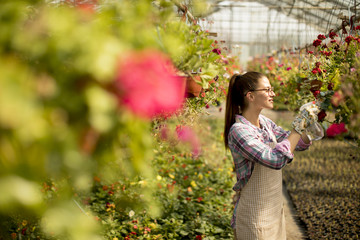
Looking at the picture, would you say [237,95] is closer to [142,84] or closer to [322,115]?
[322,115]

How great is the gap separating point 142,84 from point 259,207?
1346 mm

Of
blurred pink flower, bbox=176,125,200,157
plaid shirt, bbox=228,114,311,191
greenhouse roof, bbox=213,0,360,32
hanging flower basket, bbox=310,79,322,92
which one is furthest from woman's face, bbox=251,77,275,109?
greenhouse roof, bbox=213,0,360,32

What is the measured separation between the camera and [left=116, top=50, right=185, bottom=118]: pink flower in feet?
1.51

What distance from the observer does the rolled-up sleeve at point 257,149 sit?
1.47m

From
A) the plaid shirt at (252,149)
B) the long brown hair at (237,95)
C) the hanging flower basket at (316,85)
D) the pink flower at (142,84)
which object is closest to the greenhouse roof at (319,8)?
the hanging flower basket at (316,85)

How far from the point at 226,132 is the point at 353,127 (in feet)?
3.01

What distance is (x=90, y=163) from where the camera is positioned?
0.47m

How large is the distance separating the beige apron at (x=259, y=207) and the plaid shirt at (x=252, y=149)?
0.05 meters

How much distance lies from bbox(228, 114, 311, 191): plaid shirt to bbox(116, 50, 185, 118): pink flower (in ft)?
3.58

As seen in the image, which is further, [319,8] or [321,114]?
[319,8]

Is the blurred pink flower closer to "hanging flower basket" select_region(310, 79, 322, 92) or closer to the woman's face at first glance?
the woman's face

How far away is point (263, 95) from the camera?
5.66ft

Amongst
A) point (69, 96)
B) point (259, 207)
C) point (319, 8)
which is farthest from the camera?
point (319, 8)

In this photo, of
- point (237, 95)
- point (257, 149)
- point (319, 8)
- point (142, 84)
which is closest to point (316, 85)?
point (237, 95)
